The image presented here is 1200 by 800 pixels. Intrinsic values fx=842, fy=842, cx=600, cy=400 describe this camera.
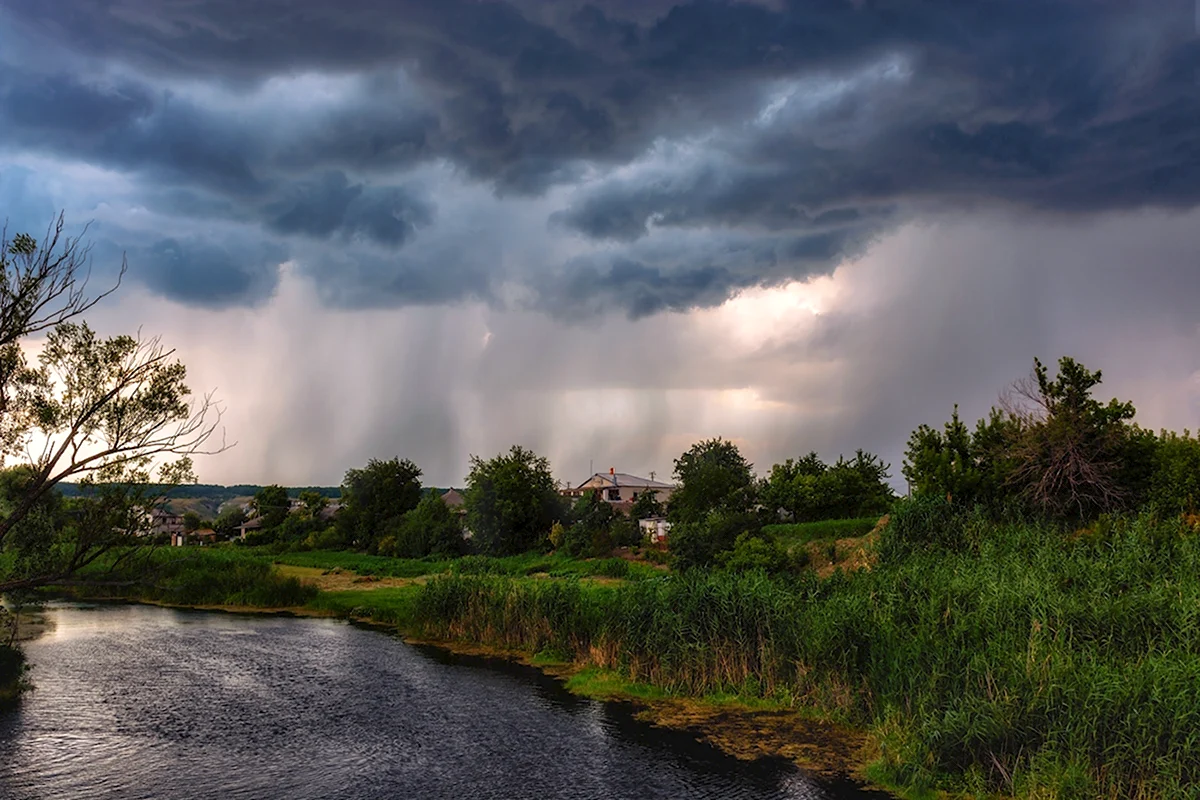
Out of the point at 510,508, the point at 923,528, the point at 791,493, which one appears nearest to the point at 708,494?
the point at 791,493

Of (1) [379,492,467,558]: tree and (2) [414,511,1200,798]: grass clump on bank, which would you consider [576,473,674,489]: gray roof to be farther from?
(2) [414,511,1200,798]: grass clump on bank

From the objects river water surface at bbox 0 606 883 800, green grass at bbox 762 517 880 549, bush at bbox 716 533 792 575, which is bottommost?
river water surface at bbox 0 606 883 800

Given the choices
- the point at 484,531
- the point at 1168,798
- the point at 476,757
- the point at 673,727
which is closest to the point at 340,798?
the point at 476,757

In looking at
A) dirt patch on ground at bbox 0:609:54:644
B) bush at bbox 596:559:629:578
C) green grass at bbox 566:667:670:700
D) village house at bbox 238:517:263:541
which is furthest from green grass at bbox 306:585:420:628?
village house at bbox 238:517:263:541

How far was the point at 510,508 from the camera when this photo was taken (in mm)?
82438

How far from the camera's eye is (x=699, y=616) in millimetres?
28469

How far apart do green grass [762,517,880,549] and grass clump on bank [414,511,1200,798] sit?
16.5 m

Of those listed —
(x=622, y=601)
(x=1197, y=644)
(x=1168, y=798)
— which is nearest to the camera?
(x=1168, y=798)

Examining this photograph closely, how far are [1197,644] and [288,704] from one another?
27.0 m

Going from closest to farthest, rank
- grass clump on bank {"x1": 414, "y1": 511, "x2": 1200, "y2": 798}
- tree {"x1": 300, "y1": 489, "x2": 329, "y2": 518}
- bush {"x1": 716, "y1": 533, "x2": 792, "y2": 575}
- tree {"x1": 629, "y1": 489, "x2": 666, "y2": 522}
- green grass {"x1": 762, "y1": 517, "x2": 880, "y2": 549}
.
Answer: grass clump on bank {"x1": 414, "y1": 511, "x2": 1200, "y2": 798} < bush {"x1": 716, "y1": 533, "x2": 792, "y2": 575} < green grass {"x1": 762, "y1": 517, "x2": 880, "y2": 549} < tree {"x1": 629, "y1": 489, "x2": 666, "y2": 522} < tree {"x1": 300, "y1": 489, "x2": 329, "y2": 518}

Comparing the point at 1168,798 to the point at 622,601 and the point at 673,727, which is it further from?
the point at 622,601

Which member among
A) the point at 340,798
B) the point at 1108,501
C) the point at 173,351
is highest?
the point at 173,351

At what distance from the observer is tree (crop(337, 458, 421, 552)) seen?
9469 cm

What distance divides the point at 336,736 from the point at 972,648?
1817 centimetres
